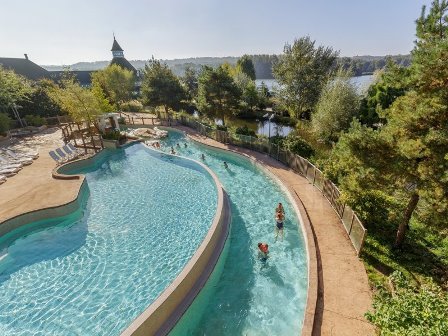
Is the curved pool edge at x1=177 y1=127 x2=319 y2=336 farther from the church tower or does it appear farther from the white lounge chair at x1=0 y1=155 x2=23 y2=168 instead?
the church tower

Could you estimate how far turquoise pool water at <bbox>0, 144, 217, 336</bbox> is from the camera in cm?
1009

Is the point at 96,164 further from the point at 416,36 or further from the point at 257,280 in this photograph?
the point at 416,36

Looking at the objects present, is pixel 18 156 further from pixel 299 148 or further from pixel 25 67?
pixel 25 67

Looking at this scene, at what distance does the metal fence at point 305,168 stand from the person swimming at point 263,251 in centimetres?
412

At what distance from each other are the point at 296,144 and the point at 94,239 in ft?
52.7

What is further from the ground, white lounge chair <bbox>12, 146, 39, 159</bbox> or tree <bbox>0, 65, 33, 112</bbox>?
tree <bbox>0, 65, 33, 112</bbox>

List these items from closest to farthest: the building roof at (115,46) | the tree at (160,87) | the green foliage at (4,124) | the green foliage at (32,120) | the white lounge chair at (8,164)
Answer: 1. the white lounge chair at (8,164)
2. the green foliage at (4,124)
3. the green foliage at (32,120)
4. the tree at (160,87)
5. the building roof at (115,46)

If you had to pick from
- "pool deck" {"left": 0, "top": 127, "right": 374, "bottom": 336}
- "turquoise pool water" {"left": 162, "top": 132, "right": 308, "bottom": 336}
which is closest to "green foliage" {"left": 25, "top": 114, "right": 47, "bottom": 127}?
"pool deck" {"left": 0, "top": 127, "right": 374, "bottom": 336}

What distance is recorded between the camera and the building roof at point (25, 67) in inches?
2193

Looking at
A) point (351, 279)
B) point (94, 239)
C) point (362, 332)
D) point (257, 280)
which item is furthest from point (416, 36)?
point (94, 239)

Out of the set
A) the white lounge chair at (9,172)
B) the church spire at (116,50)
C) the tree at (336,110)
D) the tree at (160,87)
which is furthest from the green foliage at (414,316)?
the church spire at (116,50)

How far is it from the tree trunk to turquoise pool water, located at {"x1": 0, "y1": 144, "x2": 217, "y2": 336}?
31.7 ft

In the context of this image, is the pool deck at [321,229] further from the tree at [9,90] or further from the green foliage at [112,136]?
the tree at [9,90]

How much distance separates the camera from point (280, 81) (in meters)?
33.7
